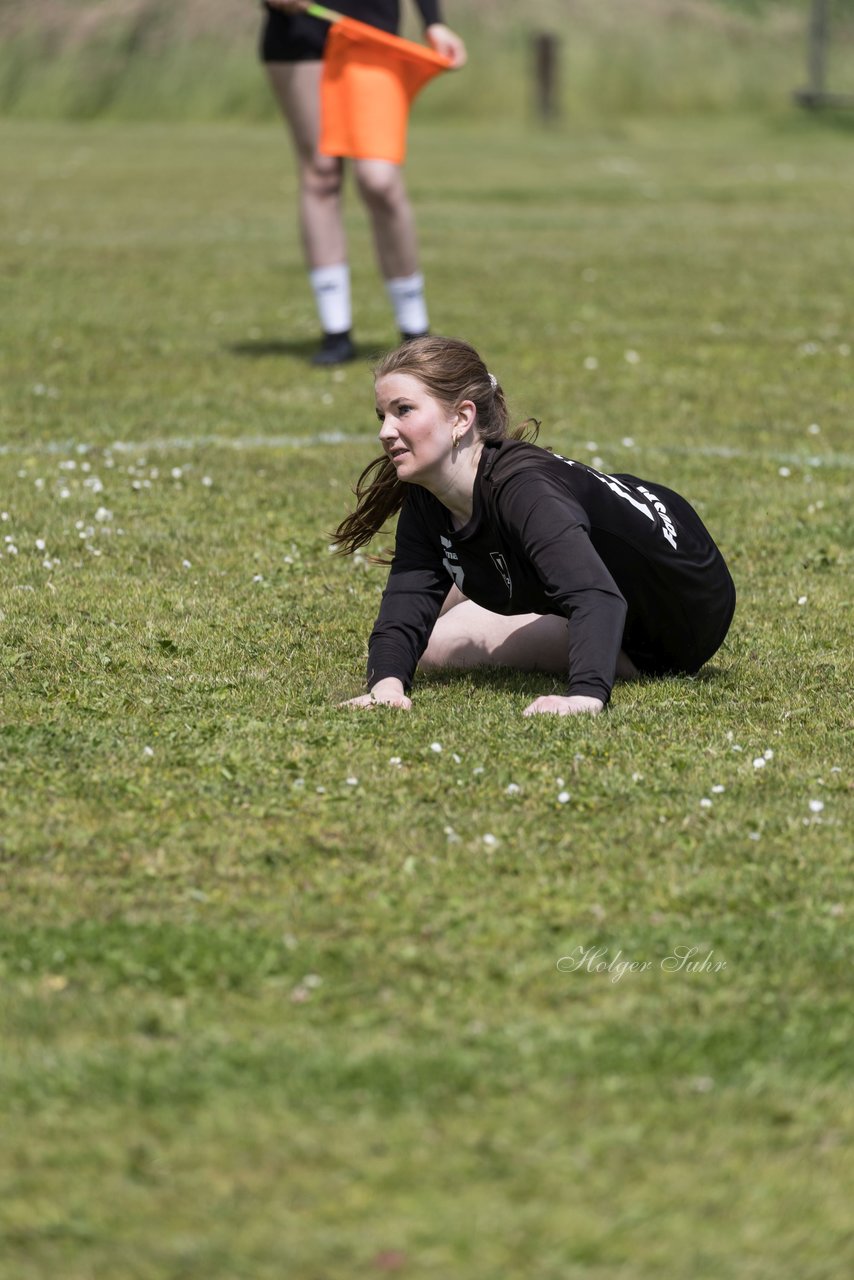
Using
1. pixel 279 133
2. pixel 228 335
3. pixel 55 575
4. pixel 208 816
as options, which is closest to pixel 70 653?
pixel 55 575

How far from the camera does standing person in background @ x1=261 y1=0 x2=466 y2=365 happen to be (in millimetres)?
9500

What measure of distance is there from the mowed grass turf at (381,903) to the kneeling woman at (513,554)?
0.58 feet

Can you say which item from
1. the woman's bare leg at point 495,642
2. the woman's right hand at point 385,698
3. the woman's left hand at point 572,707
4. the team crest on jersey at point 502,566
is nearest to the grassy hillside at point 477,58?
the woman's bare leg at point 495,642

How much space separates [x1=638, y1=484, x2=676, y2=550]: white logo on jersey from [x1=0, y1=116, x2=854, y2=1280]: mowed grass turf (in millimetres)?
430

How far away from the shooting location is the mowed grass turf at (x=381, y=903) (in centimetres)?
261

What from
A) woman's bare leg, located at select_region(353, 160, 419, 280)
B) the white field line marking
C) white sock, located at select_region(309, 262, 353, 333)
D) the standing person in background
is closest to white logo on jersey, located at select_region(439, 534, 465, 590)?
the white field line marking

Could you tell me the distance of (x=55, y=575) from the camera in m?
6.04

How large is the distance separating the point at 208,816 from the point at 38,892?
50cm

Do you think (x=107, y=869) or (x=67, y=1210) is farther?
(x=107, y=869)

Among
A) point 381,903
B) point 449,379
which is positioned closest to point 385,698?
point 449,379

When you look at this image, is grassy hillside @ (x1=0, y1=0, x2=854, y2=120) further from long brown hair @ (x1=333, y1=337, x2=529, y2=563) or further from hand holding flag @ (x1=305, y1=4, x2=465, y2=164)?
long brown hair @ (x1=333, y1=337, x2=529, y2=563)

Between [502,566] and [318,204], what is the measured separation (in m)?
5.52

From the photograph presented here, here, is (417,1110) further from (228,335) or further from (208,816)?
(228,335)

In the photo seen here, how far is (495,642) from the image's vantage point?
527cm
